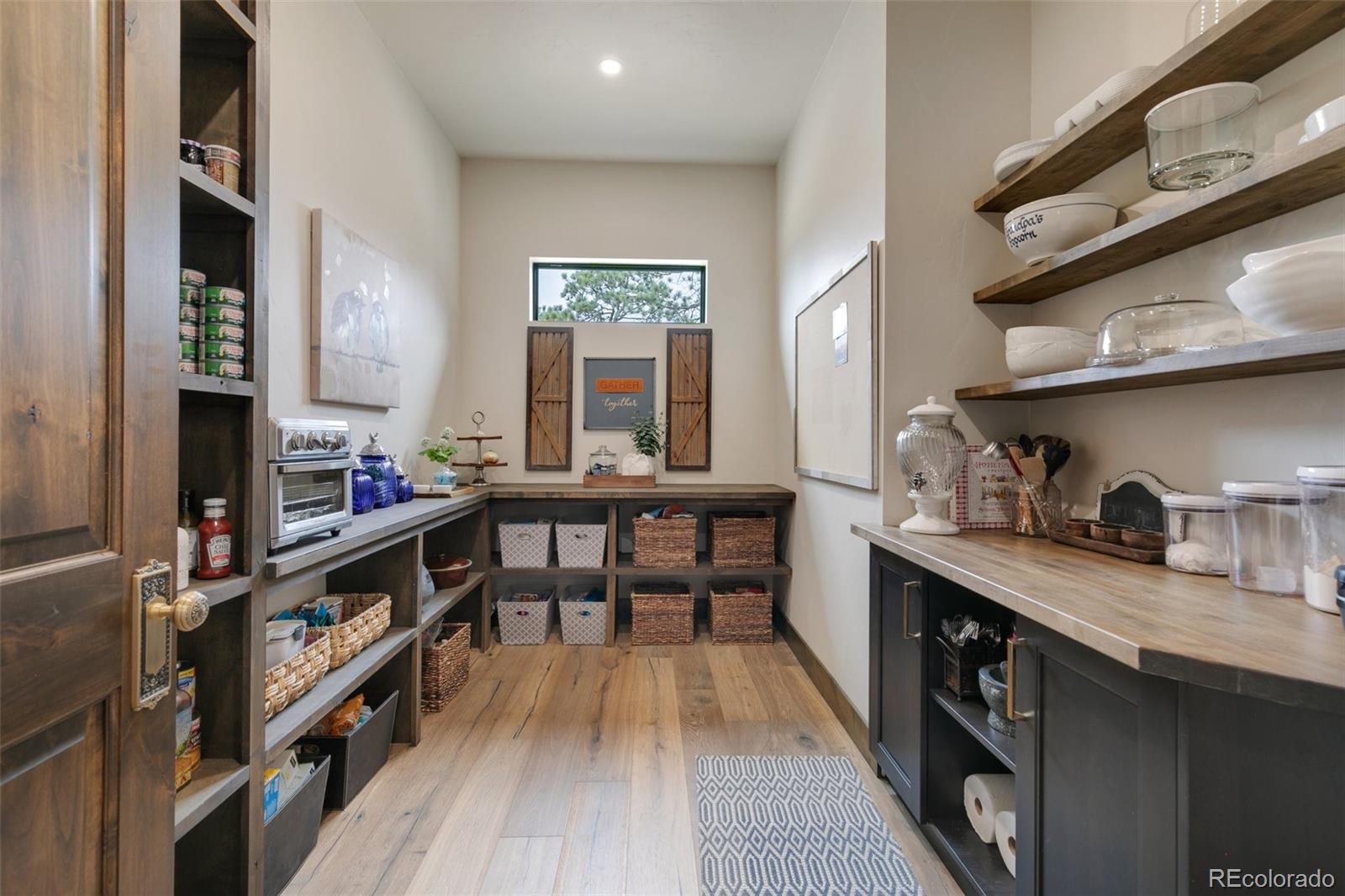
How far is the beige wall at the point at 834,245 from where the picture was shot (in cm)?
210

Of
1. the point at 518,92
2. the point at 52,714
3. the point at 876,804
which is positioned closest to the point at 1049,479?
the point at 876,804

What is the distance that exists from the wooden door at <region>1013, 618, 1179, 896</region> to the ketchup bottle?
1.74 m

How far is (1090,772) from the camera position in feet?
3.25

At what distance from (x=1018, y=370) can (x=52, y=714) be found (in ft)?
6.74

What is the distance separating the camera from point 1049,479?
174 cm

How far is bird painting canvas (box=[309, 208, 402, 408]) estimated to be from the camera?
206 cm

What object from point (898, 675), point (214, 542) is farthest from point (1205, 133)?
point (214, 542)

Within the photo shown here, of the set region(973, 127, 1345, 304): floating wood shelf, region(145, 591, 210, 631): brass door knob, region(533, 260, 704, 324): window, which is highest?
region(533, 260, 704, 324): window

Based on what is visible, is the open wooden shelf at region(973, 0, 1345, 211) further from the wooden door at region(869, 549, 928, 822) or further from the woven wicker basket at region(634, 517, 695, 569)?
the woven wicker basket at region(634, 517, 695, 569)

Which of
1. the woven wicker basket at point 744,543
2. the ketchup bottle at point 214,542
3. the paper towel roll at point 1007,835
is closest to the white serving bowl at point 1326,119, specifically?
the paper towel roll at point 1007,835

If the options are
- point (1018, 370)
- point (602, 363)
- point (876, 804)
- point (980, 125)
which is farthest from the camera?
point (602, 363)

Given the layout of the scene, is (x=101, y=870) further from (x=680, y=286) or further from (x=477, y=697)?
(x=680, y=286)

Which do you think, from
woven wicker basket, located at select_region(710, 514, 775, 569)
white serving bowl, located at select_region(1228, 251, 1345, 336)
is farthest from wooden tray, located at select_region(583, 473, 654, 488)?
white serving bowl, located at select_region(1228, 251, 1345, 336)

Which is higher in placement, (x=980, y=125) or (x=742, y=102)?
(x=742, y=102)
